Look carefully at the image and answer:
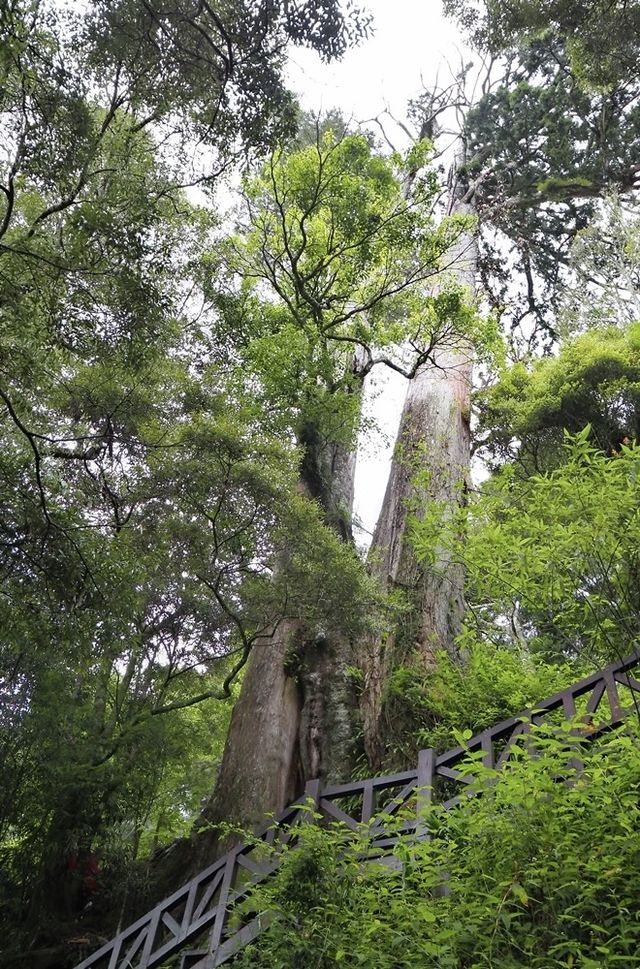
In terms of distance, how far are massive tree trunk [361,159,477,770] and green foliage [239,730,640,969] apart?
94.7 inches

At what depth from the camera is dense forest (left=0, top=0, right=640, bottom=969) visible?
365cm

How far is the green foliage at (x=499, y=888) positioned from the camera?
304 centimetres

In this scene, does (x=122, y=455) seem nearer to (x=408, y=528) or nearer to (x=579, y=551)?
(x=408, y=528)

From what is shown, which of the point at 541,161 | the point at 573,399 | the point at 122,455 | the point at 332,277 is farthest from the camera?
the point at 541,161

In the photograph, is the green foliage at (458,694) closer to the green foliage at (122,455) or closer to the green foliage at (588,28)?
the green foliage at (122,455)

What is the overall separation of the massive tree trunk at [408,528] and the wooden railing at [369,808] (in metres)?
1.32

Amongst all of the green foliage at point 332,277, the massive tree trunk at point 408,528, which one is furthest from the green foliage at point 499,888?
the green foliage at point 332,277

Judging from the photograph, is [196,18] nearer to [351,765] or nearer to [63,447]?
[63,447]

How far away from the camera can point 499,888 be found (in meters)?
3.21

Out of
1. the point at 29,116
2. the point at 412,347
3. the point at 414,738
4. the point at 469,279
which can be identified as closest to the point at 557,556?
the point at 414,738

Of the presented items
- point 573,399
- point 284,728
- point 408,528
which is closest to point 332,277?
point 408,528

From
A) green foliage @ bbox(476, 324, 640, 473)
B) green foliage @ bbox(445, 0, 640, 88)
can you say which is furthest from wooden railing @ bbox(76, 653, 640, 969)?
green foliage @ bbox(445, 0, 640, 88)

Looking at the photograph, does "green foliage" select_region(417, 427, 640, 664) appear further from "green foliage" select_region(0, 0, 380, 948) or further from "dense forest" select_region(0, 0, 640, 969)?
"green foliage" select_region(0, 0, 380, 948)

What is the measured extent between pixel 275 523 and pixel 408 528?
217 cm
